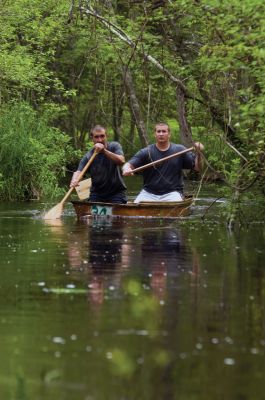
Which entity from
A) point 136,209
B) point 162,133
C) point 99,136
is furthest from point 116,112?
point 136,209

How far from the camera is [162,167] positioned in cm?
1789

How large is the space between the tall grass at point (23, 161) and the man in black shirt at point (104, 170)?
3.95 metres

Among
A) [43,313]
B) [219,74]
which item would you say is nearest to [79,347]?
[43,313]

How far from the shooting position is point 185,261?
11094 mm

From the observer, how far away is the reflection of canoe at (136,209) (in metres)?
17.2

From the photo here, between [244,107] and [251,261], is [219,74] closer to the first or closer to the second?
[244,107]

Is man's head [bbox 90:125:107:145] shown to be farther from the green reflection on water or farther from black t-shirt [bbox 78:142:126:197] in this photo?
the green reflection on water

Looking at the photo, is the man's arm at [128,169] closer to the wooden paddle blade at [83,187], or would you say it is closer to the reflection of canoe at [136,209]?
the reflection of canoe at [136,209]

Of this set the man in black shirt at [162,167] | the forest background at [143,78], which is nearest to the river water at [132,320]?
the forest background at [143,78]

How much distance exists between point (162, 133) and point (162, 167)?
2.06ft

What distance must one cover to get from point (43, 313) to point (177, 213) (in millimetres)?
10071

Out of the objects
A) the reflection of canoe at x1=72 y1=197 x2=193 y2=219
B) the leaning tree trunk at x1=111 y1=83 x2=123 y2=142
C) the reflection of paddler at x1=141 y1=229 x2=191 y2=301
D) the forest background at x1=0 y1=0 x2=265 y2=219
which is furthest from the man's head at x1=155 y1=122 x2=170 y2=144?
the leaning tree trunk at x1=111 y1=83 x2=123 y2=142

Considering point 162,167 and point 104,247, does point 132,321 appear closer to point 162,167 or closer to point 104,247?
point 104,247

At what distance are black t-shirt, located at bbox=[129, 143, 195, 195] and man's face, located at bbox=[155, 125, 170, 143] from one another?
20 centimetres
